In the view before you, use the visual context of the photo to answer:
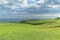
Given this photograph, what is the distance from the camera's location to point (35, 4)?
14.2ft

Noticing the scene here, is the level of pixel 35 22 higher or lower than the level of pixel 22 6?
lower

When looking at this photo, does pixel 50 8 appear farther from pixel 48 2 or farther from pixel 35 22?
pixel 35 22

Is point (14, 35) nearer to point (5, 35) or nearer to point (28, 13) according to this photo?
point (5, 35)

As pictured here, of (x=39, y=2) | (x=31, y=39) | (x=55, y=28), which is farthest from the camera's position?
(x=39, y=2)

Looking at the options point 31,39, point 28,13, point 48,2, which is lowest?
point 31,39

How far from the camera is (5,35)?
3.70 metres

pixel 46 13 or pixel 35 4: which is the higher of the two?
pixel 35 4

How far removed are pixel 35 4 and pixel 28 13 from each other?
356 millimetres

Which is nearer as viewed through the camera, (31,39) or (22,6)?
(31,39)

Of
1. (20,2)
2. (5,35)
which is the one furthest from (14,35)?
(20,2)

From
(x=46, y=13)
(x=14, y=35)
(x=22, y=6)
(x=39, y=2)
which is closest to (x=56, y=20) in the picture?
(x=46, y=13)

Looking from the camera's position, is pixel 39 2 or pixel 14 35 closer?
pixel 14 35

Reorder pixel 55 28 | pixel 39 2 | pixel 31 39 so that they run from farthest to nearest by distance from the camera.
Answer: pixel 39 2 < pixel 55 28 < pixel 31 39

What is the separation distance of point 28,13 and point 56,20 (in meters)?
0.92
